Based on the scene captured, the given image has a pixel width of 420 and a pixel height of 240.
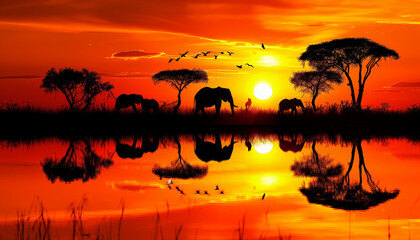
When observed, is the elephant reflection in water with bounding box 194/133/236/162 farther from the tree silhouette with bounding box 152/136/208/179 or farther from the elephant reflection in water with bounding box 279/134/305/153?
the elephant reflection in water with bounding box 279/134/305/153

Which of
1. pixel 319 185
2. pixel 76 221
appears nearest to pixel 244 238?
pixel 76 221

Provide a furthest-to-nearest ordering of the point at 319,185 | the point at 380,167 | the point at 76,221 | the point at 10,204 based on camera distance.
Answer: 1. the point at 380,167
2. the point at 319,185
3. the point at 10,204
4. the point at 76,221

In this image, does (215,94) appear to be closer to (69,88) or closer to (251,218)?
(69,88)

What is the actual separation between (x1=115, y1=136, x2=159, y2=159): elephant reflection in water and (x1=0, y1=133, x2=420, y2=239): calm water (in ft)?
0.15

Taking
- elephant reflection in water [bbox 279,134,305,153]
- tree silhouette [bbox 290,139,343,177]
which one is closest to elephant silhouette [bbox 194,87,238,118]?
elephant reflection in water [bbox 279,134,305,153]

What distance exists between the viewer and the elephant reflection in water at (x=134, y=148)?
19484 millimetres

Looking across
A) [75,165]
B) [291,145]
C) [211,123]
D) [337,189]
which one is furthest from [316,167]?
[211,123]

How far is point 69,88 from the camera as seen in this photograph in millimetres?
50281

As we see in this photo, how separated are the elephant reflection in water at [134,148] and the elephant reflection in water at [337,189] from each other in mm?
5111

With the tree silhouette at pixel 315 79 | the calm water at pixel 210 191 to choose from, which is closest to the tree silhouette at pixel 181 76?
the tree silhouette at pixel 315 79

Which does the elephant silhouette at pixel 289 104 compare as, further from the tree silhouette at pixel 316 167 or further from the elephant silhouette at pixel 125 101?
the tree silhouette at pixel 316 167

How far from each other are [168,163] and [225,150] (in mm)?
4374

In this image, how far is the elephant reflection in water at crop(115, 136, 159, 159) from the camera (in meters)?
19.5

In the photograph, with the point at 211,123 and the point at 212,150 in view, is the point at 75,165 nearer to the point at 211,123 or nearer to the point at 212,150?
the point at 212,150
